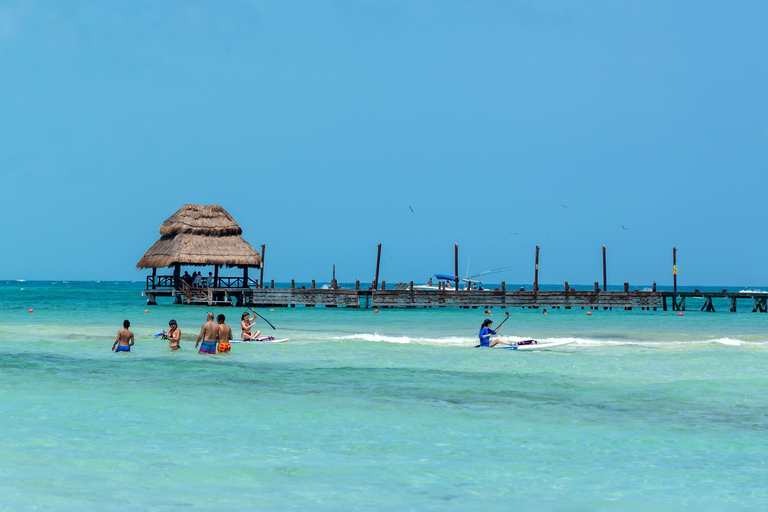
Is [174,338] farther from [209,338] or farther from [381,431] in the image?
[381,431]

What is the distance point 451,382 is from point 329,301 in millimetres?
37708

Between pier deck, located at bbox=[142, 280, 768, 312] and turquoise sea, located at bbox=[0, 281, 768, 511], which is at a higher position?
pier deck, located at bbox=[142, 280, 768, 312]

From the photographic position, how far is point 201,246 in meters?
51.2

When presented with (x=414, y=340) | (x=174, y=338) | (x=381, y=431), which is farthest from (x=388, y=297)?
(x=381, y=431)

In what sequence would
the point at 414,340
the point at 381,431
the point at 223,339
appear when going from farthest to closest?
1. the point at 414,340
2. the point at 223,339
3. the point at 381,431

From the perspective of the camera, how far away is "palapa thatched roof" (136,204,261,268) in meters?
50.6

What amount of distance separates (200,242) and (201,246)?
387 mm

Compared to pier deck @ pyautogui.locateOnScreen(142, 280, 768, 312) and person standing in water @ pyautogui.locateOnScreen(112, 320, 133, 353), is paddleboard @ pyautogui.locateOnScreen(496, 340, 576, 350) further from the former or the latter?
pier deck @ pyautogui.locateOnScreen(142, 280, 768, 312)

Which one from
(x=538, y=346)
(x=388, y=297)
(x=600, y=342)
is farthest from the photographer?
(x=388, y=297)

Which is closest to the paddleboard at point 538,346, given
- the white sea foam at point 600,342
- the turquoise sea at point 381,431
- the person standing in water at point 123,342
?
the white sea foam at point 600,342

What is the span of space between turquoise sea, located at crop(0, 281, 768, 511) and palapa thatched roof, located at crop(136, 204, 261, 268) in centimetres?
2972

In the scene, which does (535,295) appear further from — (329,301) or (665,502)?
(665,502)

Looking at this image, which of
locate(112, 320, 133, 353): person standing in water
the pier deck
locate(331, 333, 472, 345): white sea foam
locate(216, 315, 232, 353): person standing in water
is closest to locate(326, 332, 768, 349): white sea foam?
locate(331, 333, 472, 345): white sea foam

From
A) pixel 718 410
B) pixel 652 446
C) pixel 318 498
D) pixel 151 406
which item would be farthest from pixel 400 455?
pixel 718 410
